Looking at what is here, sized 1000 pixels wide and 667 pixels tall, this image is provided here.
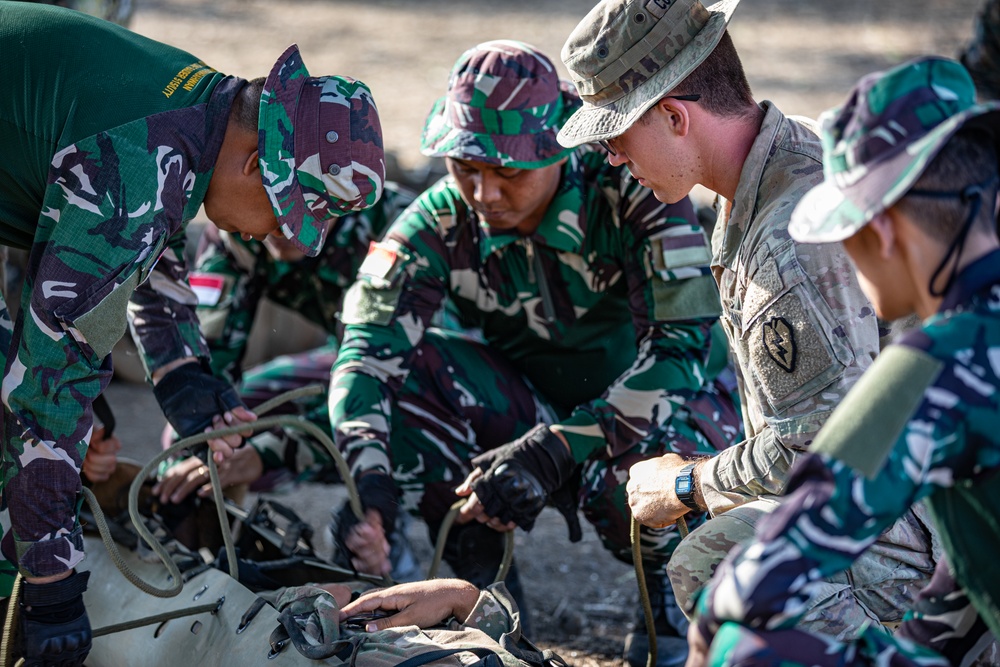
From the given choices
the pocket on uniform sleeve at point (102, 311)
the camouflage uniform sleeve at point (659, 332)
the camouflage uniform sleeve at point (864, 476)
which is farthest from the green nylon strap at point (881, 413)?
the camouflage uniform sleeve at point (659, 332)

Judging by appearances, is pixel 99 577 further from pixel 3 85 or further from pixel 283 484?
pixel 3 85

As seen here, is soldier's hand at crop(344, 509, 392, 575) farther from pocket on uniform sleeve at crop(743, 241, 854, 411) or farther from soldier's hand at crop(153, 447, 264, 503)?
pocket on uniform sleeve at crop(743, 241, 854, 411)

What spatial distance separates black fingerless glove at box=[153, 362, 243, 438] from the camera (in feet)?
10.3

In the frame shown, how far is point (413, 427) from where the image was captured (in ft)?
12.6

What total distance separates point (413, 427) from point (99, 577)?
1.14 meters

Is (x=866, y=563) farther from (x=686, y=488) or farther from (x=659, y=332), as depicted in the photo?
(x=659, y=332)

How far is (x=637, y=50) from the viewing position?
274 cm

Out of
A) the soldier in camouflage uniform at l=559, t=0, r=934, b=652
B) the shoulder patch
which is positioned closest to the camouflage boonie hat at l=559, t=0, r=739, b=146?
the soldier in camouflage uniform at l=559, t=0, r=934, b=652

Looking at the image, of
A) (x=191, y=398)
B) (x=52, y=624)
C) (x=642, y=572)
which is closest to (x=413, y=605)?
(x=642, y=572)

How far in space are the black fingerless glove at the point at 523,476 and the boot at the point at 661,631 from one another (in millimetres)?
492

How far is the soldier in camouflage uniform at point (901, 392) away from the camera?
5.39 feet

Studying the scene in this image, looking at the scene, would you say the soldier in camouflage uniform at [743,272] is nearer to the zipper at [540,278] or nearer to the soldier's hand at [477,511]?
the soldier's hand at [477,511]

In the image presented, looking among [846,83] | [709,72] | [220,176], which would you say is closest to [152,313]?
[220,176]

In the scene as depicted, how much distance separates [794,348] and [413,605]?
112 centimetres
